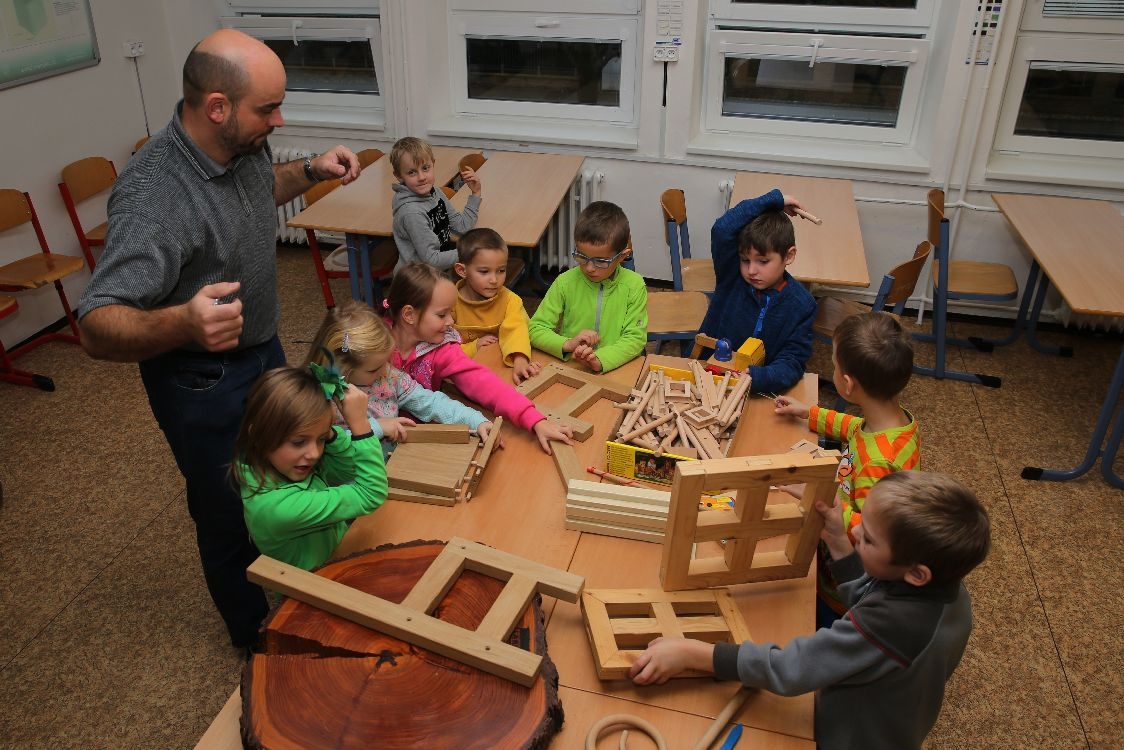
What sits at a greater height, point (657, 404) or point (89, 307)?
point (89, 307)

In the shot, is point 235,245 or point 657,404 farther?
point 657,404

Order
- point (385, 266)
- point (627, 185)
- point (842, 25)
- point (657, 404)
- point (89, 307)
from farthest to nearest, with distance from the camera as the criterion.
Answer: point (627, 185) < point (842, 25) < point (385, 266) < point (657, 404) < point (89, 307)

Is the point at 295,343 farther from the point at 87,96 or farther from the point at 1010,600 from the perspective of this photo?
the point at 1010,600

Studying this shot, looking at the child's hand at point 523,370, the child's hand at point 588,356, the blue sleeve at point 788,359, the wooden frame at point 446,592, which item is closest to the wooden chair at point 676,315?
the blue sleeve at point 788,359

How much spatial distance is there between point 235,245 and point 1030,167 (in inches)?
198

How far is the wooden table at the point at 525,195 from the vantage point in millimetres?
4504

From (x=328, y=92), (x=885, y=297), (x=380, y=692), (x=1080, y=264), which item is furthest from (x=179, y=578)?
(x=1080, y=264)

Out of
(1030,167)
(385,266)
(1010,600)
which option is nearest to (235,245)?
(385,266)

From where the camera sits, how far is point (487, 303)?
3.22m

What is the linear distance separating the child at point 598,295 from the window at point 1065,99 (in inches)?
128

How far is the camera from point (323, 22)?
6047 mm

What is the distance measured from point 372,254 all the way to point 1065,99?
4.60 m

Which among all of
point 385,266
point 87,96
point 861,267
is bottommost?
point 385,266

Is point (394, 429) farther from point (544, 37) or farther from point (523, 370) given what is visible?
point (544, 37)
